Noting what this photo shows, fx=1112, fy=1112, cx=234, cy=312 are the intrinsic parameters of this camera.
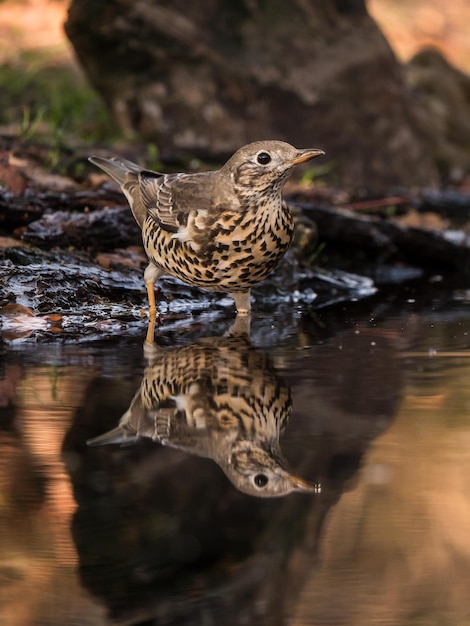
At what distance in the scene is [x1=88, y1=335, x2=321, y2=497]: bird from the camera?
352cm

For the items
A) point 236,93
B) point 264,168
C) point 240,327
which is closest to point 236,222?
point 264,168

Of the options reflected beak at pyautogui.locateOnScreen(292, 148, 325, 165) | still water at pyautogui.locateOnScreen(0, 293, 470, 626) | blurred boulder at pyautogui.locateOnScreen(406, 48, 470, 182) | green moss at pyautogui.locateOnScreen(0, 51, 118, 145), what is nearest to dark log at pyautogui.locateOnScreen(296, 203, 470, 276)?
reflected beak at pyautogui.locateOnScreen(292, 148, 325, 165)

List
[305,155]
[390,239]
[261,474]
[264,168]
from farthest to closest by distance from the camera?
[390,239]
[264,168]
[305,155]
[261,474]

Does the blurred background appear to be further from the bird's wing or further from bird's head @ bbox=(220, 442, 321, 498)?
bird's head @ bbox=(220, 442, 321, 498)

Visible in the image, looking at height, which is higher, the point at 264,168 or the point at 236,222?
the point at 264,168

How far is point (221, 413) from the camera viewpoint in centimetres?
427

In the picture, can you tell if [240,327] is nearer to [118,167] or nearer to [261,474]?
[118,167]

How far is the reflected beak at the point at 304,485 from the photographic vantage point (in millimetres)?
3305

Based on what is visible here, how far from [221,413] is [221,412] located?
0.05ft

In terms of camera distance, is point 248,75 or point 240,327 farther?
point 248,75

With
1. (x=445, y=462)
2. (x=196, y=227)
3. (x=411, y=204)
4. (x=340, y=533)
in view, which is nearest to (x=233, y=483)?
(x=340, y=533)

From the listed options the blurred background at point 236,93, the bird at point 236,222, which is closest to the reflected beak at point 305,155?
the bird at point 236,222

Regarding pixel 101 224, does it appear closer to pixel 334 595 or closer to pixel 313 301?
pixel 313 301

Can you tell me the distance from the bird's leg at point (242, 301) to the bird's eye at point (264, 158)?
3.19ft
